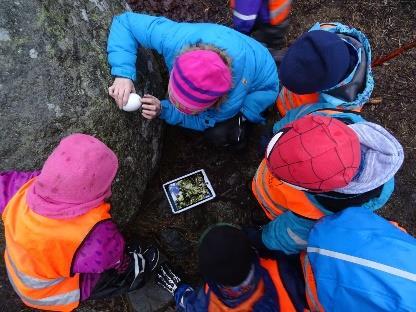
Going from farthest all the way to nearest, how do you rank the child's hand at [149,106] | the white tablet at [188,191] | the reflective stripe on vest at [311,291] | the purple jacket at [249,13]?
the white tablet at [188,191], the purple jacket at [249,13], the child's hand at [149,106], the reflective stripe on vest at [311,291]

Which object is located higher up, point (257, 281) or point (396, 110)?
point (257, 281)

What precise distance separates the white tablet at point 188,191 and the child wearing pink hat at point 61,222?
1.18 metres

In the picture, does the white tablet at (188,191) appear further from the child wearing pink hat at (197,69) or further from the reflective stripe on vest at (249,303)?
the reflective stripe on vest at (249,303)

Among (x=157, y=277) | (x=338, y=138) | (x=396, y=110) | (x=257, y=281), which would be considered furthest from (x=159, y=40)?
(x=396, y=110)

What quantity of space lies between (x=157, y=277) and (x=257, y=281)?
168 centimetres

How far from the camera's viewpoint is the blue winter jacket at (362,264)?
1967 mm

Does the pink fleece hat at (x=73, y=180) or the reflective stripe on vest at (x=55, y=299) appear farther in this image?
the reflective stripe on vest at (x=55, y=299)

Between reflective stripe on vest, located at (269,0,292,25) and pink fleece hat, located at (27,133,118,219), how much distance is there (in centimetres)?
203

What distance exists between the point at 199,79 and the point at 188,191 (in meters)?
1.59

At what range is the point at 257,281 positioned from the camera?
242 centimetres

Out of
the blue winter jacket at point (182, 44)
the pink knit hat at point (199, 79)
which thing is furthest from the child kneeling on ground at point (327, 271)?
the blue winter jacket at point (182, 44)

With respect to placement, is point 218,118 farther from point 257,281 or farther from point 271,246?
point 257,281

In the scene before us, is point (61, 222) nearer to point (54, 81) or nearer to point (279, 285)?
point (54, 81)

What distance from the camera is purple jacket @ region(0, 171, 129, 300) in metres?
2.54
